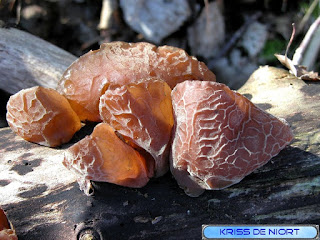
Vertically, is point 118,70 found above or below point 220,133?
above

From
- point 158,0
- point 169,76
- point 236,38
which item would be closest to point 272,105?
point 169,76

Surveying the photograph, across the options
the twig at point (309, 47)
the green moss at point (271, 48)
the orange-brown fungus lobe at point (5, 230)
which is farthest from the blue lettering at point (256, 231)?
the green moss at point (271, 48)

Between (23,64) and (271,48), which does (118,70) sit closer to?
(23,64)

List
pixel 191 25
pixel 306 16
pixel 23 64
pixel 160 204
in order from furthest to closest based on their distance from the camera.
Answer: pixel 191 25, pixel 306 16, pixel 23 64, pixel 160 204

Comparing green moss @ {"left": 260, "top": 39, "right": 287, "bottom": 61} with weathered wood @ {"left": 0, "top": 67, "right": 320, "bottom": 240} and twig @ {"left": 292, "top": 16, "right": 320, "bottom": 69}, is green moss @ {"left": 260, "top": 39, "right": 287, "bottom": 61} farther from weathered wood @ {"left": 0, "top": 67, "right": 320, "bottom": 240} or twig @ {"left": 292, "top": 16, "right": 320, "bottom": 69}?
weathered wood @ {"left": 0, "top": 67, "right": 320, "bottom": 240}

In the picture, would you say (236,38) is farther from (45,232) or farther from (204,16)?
(45,232)

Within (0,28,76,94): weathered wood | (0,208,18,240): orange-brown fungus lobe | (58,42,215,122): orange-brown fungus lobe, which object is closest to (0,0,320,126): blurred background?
(0,28,76,94): weathered wood

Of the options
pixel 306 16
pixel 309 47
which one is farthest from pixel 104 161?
pixel 306 16
